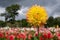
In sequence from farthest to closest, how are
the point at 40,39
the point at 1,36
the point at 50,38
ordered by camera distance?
Result: the point at 1,36
the point at 50,38
the point at 40,39

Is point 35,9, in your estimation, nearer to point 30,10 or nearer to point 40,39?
point 30,10

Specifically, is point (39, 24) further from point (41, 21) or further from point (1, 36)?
point (1, 36)

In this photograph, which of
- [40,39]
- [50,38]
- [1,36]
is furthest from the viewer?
[1,36]

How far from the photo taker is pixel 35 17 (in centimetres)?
475

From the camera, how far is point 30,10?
488cm

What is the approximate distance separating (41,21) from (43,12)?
0.19 metres

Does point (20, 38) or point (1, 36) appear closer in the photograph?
point (20, 38)

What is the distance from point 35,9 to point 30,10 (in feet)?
0.34

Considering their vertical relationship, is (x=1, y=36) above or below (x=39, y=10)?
below

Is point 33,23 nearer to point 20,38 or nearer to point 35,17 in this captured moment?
point 35,17

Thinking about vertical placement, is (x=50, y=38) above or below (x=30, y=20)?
below

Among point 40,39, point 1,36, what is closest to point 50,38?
point 40,39

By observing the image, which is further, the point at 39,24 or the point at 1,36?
the point at 1,36

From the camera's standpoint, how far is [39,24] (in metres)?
4.70
